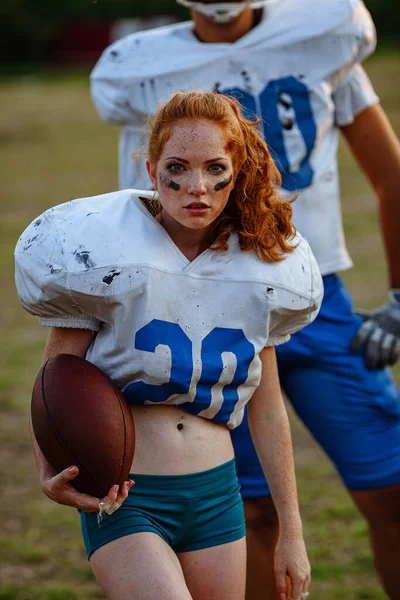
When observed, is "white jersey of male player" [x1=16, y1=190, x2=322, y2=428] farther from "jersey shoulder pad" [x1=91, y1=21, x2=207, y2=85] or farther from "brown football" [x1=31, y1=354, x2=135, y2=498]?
"jersey shoulder pad" [x1=91, y1=21, x2=207, y2=85]

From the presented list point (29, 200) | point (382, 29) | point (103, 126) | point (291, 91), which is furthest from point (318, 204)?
point (382, 29)

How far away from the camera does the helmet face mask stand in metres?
3.23

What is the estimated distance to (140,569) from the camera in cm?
230

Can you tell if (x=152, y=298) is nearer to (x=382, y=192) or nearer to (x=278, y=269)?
(x=278, y=269)

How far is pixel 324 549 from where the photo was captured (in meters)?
4.13

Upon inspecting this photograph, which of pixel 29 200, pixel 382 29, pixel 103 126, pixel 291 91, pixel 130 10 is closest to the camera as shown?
pixel 291 91

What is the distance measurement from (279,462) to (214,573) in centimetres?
33

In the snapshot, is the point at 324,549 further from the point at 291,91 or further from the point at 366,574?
the point at 291,91

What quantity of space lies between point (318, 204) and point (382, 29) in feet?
89.6

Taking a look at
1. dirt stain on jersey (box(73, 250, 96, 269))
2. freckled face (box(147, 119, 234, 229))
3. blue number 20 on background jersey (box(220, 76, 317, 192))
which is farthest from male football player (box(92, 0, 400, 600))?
dirt stain on jersey (box(73, 250, 96, 269))

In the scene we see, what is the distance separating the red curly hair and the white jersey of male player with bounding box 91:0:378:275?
2.11 feet

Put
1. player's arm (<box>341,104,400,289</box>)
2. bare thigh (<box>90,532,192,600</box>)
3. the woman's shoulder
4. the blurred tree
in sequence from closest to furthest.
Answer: bare thigh (<box>90,532,192,600</box>)
the woman's shoulder
player's arm (<box>341,104,400,289</box>)
the blurred tree

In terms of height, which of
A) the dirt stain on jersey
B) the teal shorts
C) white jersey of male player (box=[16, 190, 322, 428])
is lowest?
the teal shorts

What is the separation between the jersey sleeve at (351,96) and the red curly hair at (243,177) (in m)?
0.83
